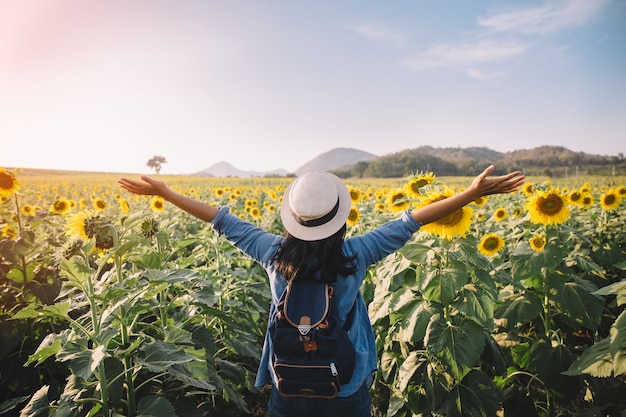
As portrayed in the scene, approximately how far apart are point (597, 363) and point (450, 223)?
1093mm

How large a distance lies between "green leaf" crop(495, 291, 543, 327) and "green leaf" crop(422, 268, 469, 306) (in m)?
1.15

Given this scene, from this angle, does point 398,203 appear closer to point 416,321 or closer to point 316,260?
point 416,321

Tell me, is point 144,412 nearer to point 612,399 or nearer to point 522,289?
point 612,399

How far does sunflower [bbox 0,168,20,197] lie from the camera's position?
174 inches

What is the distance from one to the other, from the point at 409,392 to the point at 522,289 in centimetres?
144

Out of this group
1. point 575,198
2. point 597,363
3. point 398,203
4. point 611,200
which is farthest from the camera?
point 611,200

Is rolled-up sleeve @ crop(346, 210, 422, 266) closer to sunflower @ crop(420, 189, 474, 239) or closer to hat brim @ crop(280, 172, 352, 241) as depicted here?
hat brim @ crop(280, 172, 352, 241)

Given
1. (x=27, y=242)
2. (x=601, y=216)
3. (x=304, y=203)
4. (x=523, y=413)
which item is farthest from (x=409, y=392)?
(x=601, y=216)

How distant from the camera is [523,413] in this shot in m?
3.05

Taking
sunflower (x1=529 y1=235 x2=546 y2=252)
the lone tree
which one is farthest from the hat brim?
the lone tree

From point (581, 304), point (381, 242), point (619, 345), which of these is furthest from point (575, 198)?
point (381, 242)

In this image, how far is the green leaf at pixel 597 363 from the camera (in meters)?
1.83

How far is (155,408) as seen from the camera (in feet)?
6.19

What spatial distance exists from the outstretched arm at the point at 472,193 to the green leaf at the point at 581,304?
5.38ft
